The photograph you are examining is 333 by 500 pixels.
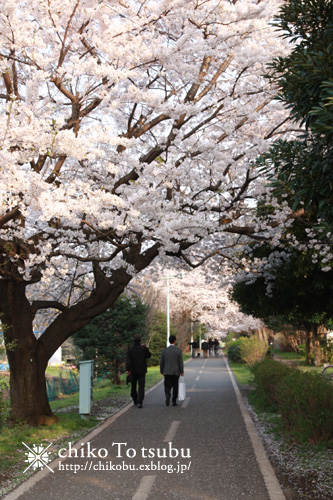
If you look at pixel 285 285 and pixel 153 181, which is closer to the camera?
pixel 153 181

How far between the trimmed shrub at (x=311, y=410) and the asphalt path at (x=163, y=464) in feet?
2.25

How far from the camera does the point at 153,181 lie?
10711 millimetres

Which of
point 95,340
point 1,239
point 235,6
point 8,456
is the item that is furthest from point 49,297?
point 235,6

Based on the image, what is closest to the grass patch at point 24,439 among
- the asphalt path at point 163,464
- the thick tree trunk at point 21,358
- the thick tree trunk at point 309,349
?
the asphalt path at point 163,464

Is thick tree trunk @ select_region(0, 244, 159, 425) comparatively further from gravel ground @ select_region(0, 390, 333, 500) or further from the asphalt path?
gravel ground @ select_region(0, 390, 333, 500)

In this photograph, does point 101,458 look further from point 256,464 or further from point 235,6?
point 235,6

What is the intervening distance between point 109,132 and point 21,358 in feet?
16.1

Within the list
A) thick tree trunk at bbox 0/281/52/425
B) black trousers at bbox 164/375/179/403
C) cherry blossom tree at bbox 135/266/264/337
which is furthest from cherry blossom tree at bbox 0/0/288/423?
cherry blossom tree at bbox 135/266/264/337

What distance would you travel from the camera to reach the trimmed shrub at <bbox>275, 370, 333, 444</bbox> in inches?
306

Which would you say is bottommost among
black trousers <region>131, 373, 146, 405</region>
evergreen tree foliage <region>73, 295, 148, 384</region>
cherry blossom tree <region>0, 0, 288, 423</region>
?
black trousers <region>131, 373, 146, 405</region>

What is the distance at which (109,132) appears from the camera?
9336 millimetres

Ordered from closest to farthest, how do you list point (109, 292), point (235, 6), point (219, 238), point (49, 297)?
point (235, 6)
point (109, 292)
point (219, 238)
point (49, 297)

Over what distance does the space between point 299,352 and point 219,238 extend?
2513cm

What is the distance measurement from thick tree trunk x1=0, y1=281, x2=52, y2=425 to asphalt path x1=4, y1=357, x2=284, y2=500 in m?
1.51
